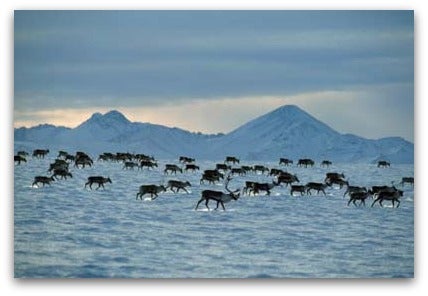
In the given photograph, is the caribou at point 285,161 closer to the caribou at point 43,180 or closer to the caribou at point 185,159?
the caribou at point 185,159

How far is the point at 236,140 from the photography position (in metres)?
7.76

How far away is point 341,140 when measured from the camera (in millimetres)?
7727

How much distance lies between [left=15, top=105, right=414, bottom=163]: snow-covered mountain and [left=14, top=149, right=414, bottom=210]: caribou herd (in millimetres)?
82

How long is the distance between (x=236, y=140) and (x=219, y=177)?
0.39m

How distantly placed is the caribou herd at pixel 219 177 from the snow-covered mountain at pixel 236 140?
8 centimetres

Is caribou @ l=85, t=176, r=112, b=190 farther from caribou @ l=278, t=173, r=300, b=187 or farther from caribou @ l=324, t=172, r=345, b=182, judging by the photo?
caribou @ l=324, t=172, r=345, b=182

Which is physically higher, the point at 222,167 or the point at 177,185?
the point at 222,167

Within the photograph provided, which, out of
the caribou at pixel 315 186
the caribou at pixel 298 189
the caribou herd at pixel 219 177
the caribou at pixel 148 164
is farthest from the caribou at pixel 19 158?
the caribou at pixel 315 186

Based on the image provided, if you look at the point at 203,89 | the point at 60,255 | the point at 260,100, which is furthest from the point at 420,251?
the point at 60,255

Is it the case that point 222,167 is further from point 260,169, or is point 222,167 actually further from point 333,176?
point 333,176

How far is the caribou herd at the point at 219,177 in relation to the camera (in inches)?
301

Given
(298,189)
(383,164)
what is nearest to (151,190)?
(298,189)

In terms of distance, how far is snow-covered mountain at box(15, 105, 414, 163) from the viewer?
764cm

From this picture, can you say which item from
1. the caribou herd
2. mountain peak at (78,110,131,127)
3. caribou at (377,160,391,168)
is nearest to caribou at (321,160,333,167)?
the caribou herd
